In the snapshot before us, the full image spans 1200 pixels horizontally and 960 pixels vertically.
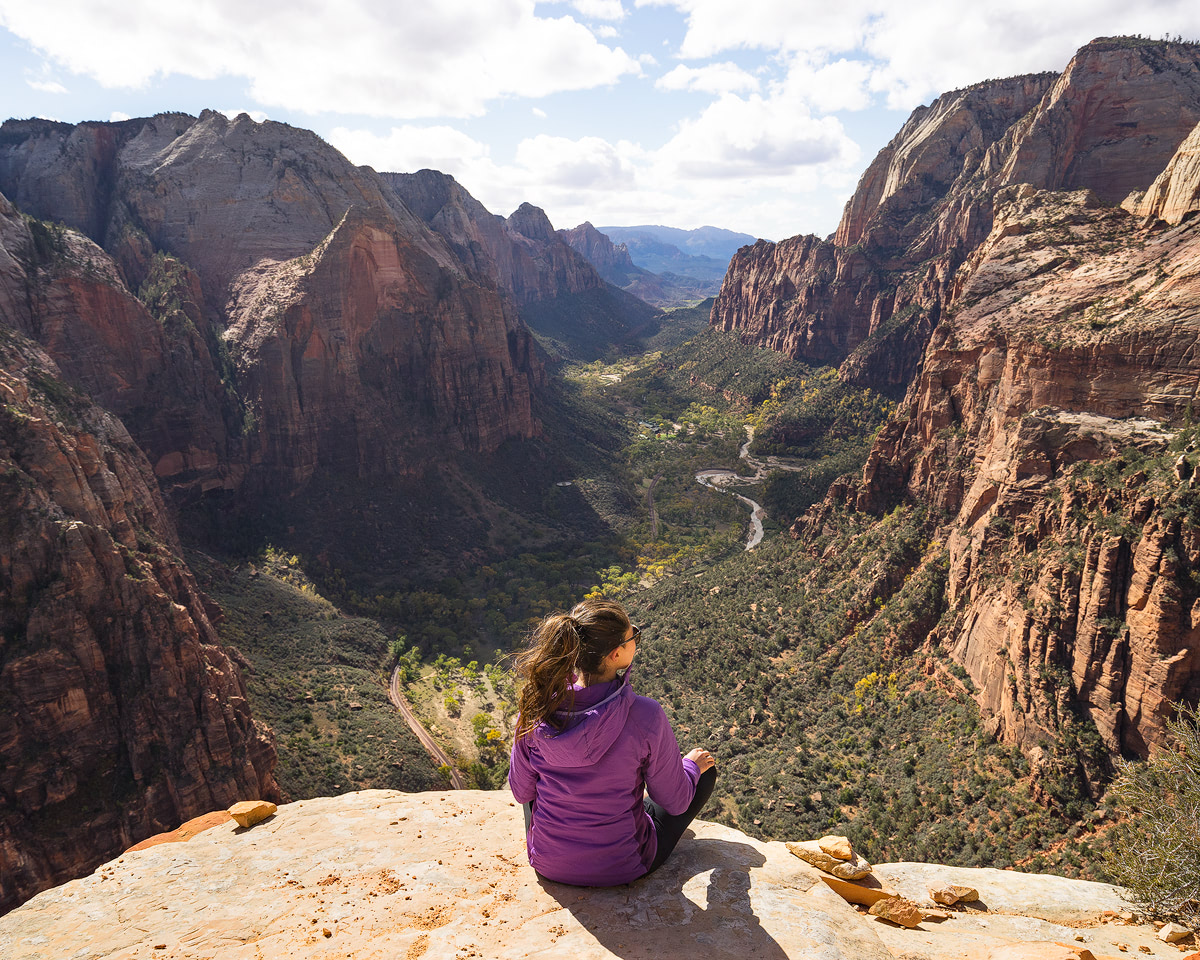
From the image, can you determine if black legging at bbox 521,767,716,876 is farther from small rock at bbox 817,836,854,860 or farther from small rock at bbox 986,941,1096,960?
small rock at bbox 986,941,1096,960

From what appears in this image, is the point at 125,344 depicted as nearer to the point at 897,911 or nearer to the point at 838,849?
the point at 838,849

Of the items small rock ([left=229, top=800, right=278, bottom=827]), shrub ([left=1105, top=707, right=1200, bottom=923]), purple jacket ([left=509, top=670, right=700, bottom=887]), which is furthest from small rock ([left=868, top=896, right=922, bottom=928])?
small rock ([left=229, top=800, right=278, bottom=827])

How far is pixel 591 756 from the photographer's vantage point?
22.2 ft

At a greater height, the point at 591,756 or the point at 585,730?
the point at 585,730

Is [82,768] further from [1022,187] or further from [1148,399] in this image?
[1022,187]

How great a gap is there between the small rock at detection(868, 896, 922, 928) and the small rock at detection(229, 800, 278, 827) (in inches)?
356

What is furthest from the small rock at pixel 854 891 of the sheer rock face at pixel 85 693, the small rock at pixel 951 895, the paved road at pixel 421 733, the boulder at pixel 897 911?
the paved road at pixel 421 733

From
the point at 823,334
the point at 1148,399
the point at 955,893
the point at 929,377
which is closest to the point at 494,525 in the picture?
the point at 929,377

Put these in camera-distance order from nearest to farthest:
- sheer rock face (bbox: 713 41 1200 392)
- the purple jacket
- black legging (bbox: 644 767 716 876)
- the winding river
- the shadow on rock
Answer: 1. the shadow on rock
2. the purple jacket
3. black legging (bbox: 644 767 716 876)
4. sheer rock face (bbox: 713 41 1200 392)
5. the winding river

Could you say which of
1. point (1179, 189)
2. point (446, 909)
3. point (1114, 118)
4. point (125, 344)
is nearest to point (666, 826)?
point (446, 909)

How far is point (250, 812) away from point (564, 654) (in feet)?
23.8

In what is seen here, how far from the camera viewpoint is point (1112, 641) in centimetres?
2156

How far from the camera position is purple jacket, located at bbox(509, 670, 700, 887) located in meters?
6.78

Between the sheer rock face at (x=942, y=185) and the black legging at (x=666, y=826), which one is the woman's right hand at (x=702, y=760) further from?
the sheer rock face at (x=942, y=185)
